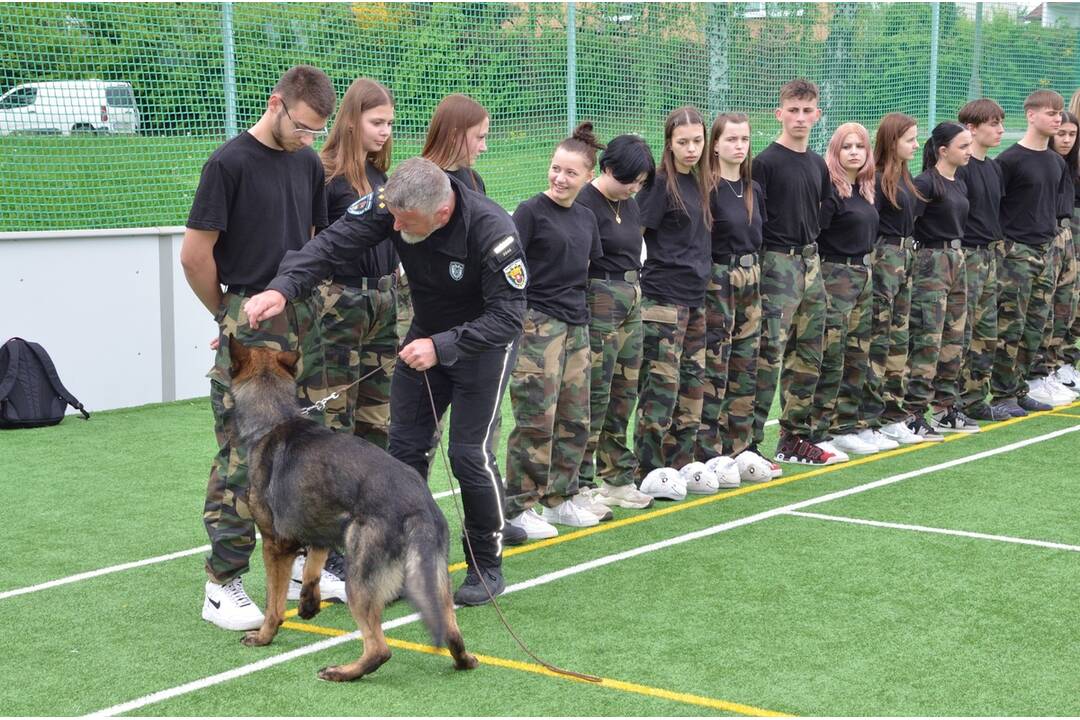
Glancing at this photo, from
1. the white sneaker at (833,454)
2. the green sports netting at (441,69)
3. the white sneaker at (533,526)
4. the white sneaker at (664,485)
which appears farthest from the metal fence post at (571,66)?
the white sneaker at (533,526)

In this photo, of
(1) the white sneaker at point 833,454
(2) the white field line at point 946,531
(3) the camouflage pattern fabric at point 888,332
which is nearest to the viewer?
(2) the white field line at point 946,531

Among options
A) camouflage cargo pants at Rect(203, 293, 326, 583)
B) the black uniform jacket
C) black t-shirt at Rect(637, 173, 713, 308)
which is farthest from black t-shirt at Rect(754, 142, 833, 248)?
camouflage cargo pants at Rect(203, 293, 326, 583)

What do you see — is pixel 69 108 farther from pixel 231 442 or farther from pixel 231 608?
pixel 231 608

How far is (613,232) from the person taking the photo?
6996mm

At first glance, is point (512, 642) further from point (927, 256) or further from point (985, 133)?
point (985, 133)

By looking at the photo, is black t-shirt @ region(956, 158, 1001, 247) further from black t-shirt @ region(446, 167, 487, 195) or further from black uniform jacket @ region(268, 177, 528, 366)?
black uniform jacket @ region(268, 177, 528, 366)

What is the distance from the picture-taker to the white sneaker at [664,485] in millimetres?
7578

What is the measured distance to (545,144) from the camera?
12.4m

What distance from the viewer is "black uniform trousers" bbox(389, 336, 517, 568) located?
17.8 feet

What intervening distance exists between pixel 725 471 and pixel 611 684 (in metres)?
3.46

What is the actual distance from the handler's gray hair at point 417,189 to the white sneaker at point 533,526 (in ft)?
7.59

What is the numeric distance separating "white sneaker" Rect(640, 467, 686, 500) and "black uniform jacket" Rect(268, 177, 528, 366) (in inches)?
102

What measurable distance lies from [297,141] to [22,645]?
2254 mm

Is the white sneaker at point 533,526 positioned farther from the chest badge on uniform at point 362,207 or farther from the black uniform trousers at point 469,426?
the chest badge on uniform at point 362,207
